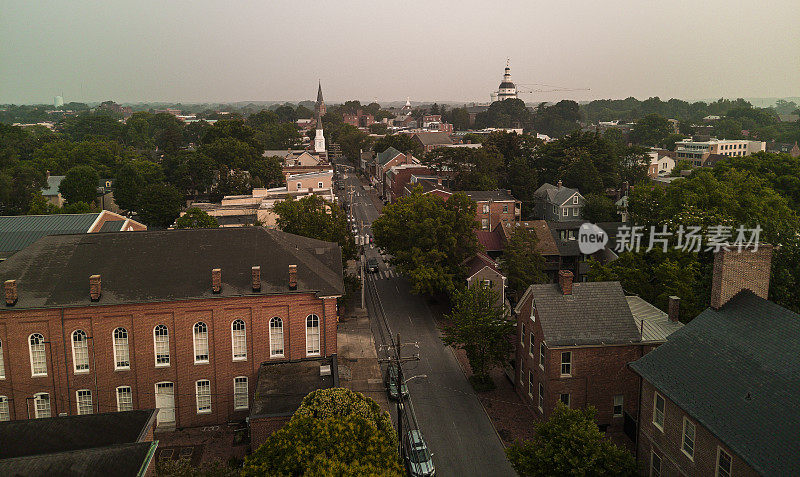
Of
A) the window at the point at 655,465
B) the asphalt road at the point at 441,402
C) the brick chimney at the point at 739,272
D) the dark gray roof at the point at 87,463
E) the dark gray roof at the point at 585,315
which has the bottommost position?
the asphalt road at the point at 441,402

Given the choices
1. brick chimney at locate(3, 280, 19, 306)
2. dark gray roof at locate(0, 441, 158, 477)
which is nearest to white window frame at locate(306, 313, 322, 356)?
dark gray roof at locate(0, 441, 158, 477)

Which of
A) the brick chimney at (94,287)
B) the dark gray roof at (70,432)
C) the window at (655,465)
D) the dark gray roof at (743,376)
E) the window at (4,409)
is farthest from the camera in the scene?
the window at (4,409)

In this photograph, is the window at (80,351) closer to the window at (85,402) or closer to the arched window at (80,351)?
the arched window at (80,351)

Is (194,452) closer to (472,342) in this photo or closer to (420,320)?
(472,342)

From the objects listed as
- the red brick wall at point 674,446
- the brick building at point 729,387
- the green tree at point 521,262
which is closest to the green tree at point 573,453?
the red brick wall at point 674,446

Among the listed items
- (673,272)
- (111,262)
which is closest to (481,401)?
(673,272)

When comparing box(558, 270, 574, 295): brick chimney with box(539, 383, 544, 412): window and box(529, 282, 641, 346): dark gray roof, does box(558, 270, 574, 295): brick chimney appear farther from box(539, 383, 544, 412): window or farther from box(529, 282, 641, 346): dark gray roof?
box(539, 383, 544, 412): window

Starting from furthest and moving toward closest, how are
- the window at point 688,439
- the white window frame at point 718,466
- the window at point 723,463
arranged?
the window at point 688,439 < the window at point 723,463 < the white window frame at point 718,466

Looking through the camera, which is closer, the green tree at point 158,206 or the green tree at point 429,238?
the green tree at point 429,238
